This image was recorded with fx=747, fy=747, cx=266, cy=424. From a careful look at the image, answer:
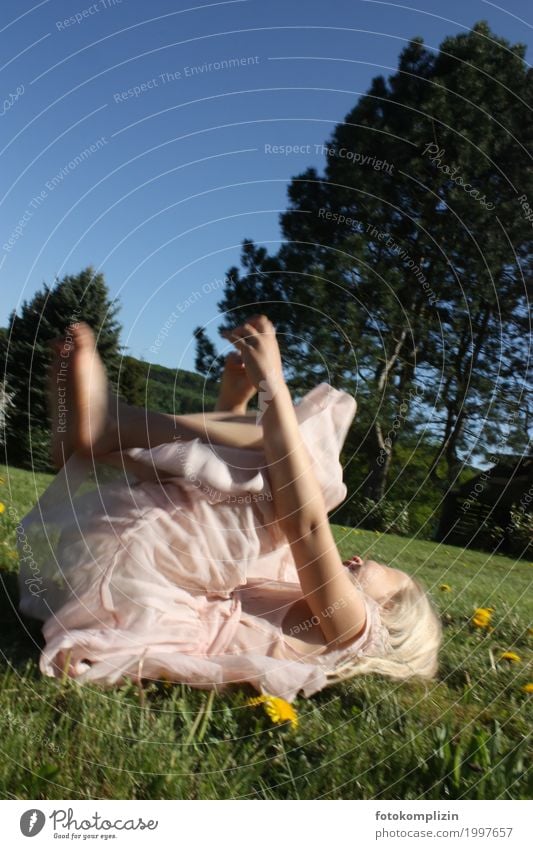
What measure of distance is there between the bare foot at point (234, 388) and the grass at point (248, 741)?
534 mm

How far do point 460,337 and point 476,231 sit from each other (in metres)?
0.22

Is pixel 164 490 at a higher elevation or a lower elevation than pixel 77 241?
lower

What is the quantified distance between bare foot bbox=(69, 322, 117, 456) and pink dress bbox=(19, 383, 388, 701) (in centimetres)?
5

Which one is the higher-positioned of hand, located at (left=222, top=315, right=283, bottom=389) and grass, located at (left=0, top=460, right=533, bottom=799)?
hand, located at (left=222, top=315, right=283, bottom=389)

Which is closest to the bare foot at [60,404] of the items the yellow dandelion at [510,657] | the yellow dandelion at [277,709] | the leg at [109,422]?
the leg at [109,422]

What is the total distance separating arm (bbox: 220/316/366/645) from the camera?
1360 mm

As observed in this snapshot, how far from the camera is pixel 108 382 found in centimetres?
135

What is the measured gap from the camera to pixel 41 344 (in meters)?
1.43

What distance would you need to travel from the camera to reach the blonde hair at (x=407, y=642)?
1.44 metres

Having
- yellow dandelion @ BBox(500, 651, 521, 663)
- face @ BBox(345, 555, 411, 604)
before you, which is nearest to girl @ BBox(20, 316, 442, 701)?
face @ BBox(345, 555, 411, 604)

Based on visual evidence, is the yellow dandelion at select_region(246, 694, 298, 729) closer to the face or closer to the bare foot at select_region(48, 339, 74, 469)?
the face
